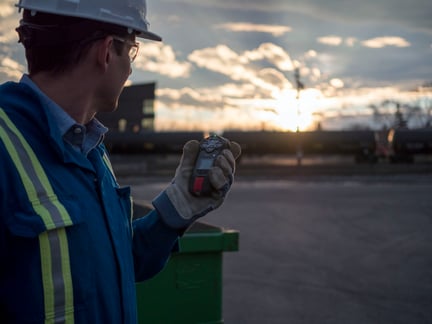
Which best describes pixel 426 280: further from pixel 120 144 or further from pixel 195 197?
pixel 120 144

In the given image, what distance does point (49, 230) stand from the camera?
1.39 m

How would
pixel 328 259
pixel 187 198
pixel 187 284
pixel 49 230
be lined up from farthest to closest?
pixel 328 259
pixel 187 284
pixel 187 198
pixel 49 230

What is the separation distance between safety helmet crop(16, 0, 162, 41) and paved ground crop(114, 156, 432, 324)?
4620 millimetres

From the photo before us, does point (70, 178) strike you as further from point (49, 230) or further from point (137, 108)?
point (137, 108)

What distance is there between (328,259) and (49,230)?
24.7 ft

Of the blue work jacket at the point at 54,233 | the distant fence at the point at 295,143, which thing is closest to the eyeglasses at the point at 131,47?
the blue work jacket at the point at 54,233

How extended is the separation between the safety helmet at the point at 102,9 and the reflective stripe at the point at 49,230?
0.43 meters

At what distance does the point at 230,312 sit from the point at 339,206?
29.1ft

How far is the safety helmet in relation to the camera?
63.4 inches

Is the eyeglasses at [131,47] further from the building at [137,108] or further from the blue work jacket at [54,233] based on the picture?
the building at [137,108]

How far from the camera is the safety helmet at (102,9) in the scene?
5.28 ft

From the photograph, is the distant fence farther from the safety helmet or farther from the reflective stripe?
the reflective stripe

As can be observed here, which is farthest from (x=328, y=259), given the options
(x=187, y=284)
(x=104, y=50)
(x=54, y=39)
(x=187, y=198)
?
(x=54, y=39)

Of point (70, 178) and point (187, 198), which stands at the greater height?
point (70, 178)
